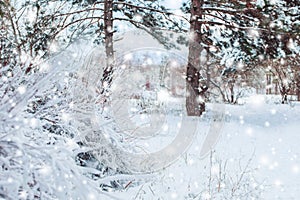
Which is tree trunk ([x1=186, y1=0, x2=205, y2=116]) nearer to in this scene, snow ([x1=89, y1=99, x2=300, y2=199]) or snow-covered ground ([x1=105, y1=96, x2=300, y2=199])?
snow ([x1=89, y1=99, x2=300, y2=199])

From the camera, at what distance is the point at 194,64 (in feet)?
35.7

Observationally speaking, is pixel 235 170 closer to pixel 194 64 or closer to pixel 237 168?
pixel 237 168

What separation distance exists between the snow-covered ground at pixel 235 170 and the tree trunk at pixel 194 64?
1.89 meters

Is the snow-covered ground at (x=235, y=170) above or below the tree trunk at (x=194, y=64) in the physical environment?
below

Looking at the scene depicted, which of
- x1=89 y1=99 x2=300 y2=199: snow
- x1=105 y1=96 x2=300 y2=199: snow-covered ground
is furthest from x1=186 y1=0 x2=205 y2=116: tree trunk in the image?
x1=105 y1=96 x2=300 y2=199: snow-covered ground

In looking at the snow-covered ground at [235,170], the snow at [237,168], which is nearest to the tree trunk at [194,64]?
the snow at [237,168]

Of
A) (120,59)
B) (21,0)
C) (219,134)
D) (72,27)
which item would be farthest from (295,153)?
(21,0)

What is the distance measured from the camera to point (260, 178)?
5012mm

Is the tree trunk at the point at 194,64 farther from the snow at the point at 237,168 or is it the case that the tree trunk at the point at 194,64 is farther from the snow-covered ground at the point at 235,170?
the snow-covered ground at the point at 235,170

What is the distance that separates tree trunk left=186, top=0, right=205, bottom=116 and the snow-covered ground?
1.89 metres

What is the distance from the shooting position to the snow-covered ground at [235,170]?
4.23 m

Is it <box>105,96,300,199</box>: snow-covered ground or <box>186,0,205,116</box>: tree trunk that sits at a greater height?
<box>186,0,205,116</box>: tree trunk

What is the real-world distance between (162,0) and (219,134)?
5.09 metres

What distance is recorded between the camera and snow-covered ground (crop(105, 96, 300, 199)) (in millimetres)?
4230
